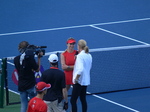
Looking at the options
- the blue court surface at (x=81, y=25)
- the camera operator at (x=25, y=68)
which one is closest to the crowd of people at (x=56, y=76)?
the camera operator at (x=25, y=68)

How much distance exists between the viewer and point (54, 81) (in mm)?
9141

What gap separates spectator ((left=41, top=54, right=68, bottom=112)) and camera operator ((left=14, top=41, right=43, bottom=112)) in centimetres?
60

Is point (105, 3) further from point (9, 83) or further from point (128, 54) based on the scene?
point (9, 83)

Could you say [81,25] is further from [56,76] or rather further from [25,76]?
[56,76]

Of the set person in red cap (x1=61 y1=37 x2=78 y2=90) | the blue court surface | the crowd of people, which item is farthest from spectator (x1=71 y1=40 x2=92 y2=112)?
the blue court surface

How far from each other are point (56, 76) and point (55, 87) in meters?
0.26

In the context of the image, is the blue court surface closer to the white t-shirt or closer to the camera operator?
the white t-shirt

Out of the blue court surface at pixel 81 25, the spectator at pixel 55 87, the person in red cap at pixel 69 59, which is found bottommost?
the spectator at pixel 55 87

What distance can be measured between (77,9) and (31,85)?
1061 centimetres

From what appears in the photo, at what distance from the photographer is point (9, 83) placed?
1223 centimetres

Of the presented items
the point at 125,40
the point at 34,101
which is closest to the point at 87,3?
the point at 125,40

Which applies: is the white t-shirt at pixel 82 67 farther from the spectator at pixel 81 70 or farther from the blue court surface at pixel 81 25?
the blue court surface at pixel 81 25

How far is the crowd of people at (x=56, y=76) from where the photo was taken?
9.16 meters

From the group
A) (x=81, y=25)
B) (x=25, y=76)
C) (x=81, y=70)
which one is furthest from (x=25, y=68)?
(x=81, y=25)
